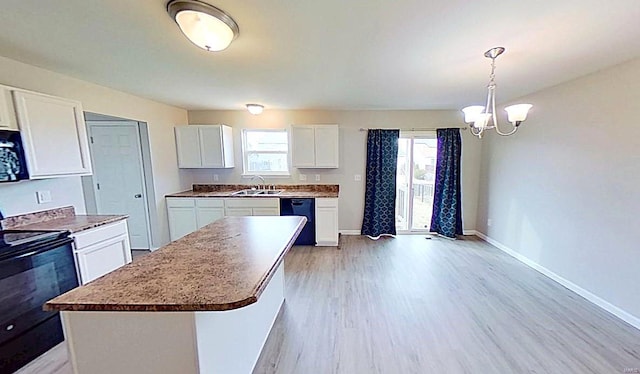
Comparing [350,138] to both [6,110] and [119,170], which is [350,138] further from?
[6,110]

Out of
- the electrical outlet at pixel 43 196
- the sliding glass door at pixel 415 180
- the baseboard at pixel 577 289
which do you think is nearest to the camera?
the baseboard at pixel 577 289

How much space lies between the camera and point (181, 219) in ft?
14.4

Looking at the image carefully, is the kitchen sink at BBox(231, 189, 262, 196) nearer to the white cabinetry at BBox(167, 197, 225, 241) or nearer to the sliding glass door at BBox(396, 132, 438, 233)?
the white cabinetry at BBox(167, 197, 225, 241)

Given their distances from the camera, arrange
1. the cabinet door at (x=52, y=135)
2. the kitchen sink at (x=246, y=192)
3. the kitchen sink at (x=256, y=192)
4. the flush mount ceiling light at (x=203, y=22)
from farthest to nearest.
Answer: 1. the kitchen sink at (x=256, y=192)
2. the kitchen sink at (x=246, y=192)
3. the cabinet door at (x=52, y=135)
4. the flush mount ceiling light at (x=203, y=22)

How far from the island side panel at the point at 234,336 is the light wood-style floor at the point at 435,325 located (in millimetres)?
153

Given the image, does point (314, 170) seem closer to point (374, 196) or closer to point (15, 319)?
point (374, 196)

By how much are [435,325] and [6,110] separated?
3.96m

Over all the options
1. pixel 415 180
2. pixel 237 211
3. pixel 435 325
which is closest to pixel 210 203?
pixel 237 211

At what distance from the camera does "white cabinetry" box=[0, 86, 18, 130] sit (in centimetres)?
199

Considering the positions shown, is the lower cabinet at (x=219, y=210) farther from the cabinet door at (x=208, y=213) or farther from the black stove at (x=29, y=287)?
the black stove at (x=29, y=287)

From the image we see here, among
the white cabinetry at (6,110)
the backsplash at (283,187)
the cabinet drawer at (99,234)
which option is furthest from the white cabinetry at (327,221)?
the white cabinetry at (6,110)

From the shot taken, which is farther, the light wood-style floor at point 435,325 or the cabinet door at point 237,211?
the cabinet door at point 237,211

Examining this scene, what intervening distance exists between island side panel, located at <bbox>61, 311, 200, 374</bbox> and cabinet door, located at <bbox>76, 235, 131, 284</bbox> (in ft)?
4.78

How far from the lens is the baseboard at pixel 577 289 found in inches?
92.8
